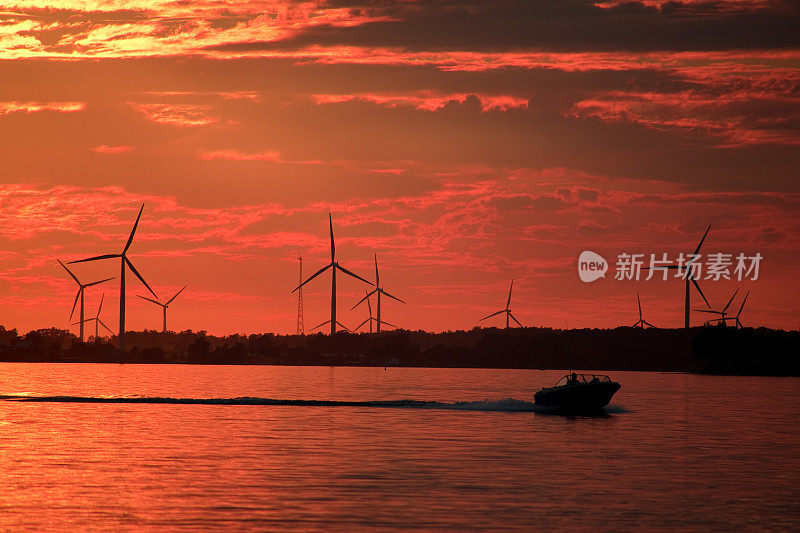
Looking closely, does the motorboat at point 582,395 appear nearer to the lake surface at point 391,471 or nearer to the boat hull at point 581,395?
the boat hull at point 581,395

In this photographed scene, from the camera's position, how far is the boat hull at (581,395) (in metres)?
124

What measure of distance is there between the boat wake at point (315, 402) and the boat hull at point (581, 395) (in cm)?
1125

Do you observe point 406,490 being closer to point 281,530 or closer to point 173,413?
point 281,530

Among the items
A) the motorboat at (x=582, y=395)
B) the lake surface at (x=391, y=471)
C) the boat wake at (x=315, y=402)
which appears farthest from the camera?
the boat wake at (x=315, y=402)

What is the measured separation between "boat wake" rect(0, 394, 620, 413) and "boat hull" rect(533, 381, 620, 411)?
36.9 feet

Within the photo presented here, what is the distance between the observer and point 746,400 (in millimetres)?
176375

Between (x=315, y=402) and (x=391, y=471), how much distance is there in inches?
3323

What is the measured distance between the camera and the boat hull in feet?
408

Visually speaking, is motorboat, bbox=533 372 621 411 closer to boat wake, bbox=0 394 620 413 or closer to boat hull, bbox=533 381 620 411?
boat hull, bbox=533 381 620 411

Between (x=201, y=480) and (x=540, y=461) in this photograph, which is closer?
(x=201, y=480)

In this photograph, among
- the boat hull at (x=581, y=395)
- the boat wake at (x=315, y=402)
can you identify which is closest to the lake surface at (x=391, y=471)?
the boat hull at (x=581, y=395)

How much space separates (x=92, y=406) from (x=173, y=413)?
18091 mm

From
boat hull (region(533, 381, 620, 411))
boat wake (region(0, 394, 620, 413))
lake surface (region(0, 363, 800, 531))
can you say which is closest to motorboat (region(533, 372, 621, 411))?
boat hull (region(533, 381, 620, 411))

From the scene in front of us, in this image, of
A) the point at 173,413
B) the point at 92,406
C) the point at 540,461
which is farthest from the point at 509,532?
the point at 92,406
